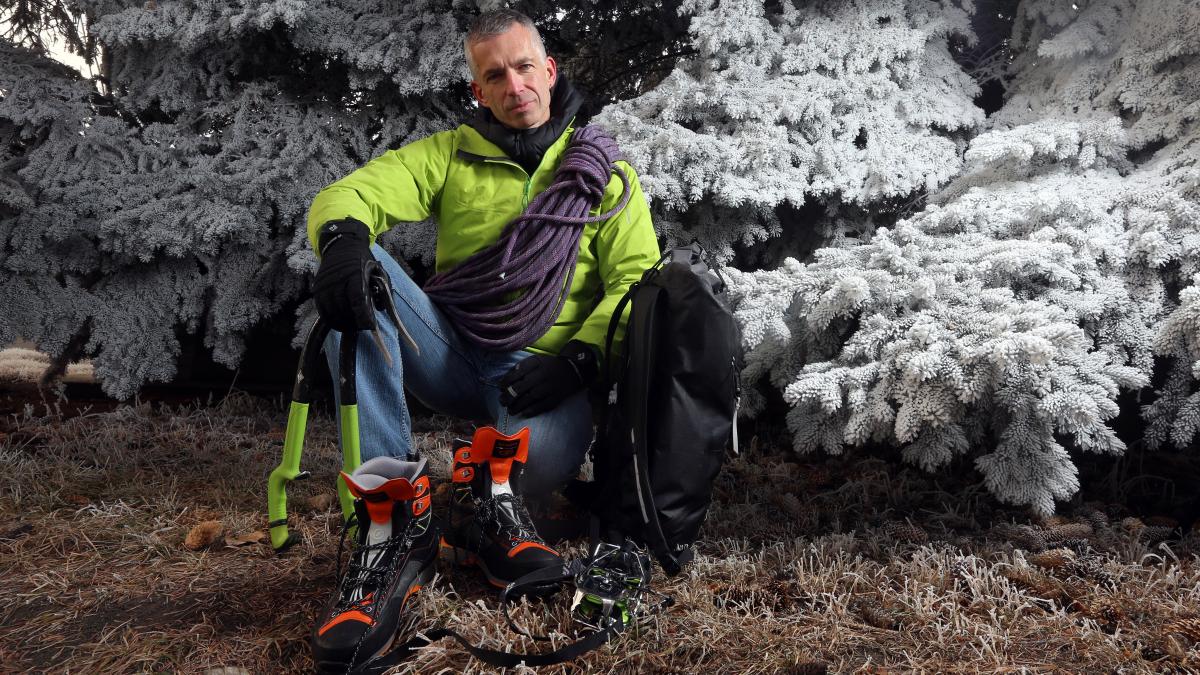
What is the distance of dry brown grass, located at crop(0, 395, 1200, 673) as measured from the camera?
5.30 feet

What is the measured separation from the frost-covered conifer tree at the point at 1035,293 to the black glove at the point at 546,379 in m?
0.63

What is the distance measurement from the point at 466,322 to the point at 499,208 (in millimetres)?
338

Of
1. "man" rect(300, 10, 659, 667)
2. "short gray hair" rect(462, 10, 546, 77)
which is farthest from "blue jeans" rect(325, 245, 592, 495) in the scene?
"short gray hair" rect(462, 10, 546, 77)

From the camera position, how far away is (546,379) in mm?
1941

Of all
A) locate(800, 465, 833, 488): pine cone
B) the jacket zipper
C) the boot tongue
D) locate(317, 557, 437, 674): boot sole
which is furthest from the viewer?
locate(800, 465, 833, 488): pine cone

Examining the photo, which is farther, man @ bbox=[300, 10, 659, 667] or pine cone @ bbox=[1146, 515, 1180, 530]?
pine cone @ bbox=[1146, 515, 1180, 530]

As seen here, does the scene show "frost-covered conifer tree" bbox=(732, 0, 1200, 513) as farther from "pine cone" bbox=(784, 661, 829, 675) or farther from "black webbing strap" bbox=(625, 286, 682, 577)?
"pine cone" bbox=(784, 661, 829, 675)

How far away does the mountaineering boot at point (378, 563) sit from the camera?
1.51 m

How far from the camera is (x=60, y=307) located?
3.31 meters

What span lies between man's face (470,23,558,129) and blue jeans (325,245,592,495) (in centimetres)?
53

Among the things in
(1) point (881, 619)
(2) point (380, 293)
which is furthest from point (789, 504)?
(2) point (380, 293)

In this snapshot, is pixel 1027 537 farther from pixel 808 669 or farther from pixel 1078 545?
pixel 808 669

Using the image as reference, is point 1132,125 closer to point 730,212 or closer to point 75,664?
point 730,212

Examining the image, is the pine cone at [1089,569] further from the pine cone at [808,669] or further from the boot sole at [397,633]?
the boot sole at [397,633]
